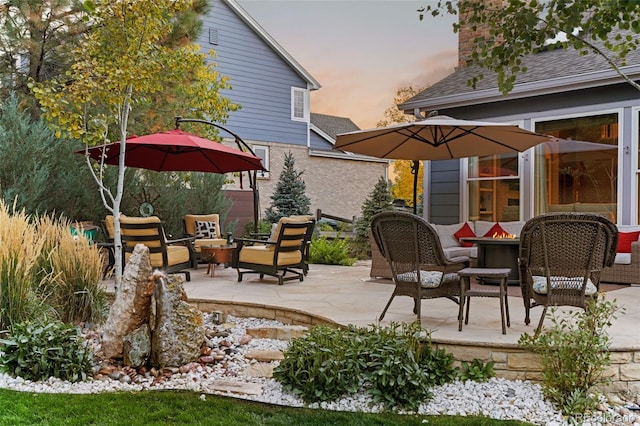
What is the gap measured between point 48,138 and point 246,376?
575 centimetres

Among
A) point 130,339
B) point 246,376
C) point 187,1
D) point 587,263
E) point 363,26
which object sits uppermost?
point 363,26

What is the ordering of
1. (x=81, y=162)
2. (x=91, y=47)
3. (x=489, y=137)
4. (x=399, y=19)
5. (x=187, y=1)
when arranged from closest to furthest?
1. (x=91, y=47)
2. (x=187, y=1)
3. (x=489, y=137)
4. (x=81, y=162)
5. (x=399, y=19)

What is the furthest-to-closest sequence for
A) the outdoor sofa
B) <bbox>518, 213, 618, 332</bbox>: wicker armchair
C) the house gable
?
the house gable < the outdoor sofa < <bbox>518, 213, 618, 332</bbox>: wicker armchair

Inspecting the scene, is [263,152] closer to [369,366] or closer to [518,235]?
[518,235]

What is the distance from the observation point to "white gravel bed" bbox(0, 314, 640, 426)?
3330mm

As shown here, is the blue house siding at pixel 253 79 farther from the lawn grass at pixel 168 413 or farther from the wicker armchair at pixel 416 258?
the lawn grass at pixel 168 413

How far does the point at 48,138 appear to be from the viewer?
805 centimetres

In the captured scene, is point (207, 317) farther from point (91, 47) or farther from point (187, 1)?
point (187, 1)

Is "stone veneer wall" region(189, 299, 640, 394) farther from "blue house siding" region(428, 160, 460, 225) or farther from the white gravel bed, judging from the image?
"blue house siding" region(428, 160, 460, 225)

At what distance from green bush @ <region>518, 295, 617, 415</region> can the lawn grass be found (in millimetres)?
396

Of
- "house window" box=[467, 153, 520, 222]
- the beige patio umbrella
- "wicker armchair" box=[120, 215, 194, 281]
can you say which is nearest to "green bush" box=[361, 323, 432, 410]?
the beige patio umbrella

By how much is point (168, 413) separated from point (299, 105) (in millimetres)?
15464

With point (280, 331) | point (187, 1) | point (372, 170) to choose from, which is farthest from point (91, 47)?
point (372, 170)

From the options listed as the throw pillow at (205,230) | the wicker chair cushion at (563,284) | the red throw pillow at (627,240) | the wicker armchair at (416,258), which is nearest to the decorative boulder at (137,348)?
the wicker armchair at (416,258)
